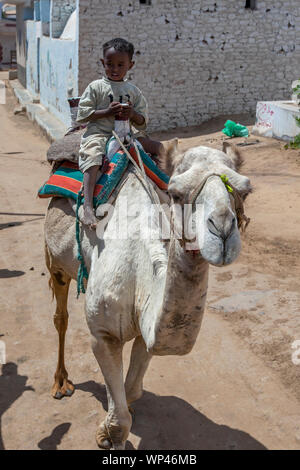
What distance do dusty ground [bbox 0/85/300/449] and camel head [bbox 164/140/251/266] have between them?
2.28 meters

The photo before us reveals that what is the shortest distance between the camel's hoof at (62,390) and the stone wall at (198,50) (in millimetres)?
11971

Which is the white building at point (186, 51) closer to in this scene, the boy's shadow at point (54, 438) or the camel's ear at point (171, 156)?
the boy's shadow at point (54, 438)

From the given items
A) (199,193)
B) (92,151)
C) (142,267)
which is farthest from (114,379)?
(199,193)

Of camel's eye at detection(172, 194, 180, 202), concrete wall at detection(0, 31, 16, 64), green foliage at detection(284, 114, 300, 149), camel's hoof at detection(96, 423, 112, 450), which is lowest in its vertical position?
concrete wall at detection(0, 31, 16, 64)

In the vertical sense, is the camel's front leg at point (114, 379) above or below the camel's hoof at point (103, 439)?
above

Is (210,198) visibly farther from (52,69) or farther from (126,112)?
(52,69)

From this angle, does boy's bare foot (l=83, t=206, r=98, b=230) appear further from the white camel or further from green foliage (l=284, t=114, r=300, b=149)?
green foliage (l=284, t=114, r=300, b=149)

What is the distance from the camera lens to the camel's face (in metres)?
2.19

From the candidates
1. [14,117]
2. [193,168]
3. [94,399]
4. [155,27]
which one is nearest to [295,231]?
[94,399]

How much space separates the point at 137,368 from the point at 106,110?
192cm

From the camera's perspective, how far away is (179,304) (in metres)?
2.71

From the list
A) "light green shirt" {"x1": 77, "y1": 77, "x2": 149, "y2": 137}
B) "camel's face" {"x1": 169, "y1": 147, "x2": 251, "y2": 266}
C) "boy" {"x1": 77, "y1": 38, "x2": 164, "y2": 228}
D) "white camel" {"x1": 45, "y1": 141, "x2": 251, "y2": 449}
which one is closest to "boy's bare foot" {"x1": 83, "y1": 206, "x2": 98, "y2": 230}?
"boy" {"x1": 77, "y1": 38, "x2": 164, "y2": 228}

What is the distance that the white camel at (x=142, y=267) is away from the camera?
230 centimetres

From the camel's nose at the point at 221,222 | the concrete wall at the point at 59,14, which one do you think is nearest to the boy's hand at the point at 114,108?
the camel's nose at the point at 221,222
